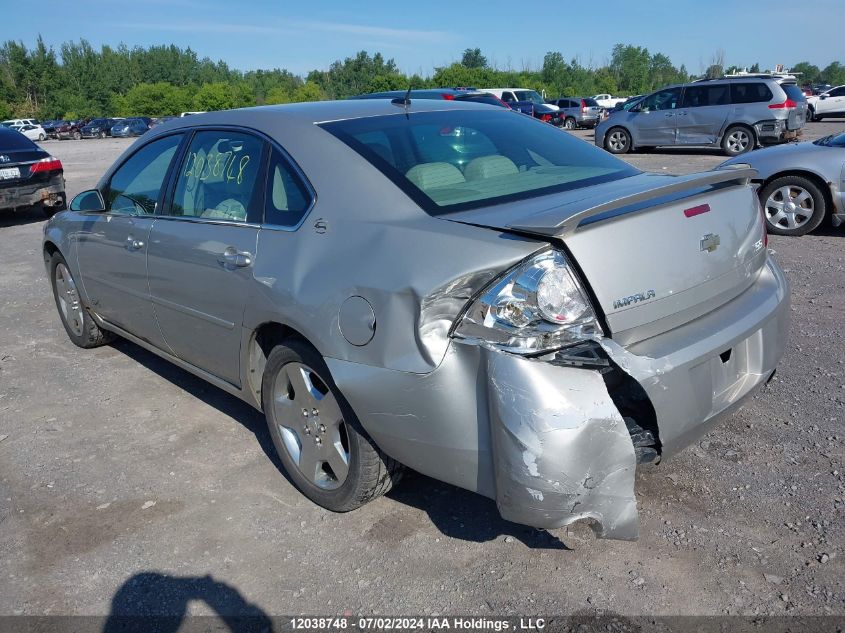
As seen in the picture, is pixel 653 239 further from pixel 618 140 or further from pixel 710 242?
pixel 618 140

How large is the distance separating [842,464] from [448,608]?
6.50 feet

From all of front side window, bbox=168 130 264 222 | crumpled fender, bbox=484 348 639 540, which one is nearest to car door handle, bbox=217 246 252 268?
front side window, bbox=168 130 264 222

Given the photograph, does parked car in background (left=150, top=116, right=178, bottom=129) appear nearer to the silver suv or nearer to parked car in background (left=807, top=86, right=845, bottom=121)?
the silver suv

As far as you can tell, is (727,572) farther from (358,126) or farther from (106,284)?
(106,284)

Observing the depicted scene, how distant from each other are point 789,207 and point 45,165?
10.9 meters

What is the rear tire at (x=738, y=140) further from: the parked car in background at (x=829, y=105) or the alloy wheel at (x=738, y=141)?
the parked car in background at (x=829, y=105)

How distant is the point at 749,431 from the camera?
3.64 m

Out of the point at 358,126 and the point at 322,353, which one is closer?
the point at 322,353

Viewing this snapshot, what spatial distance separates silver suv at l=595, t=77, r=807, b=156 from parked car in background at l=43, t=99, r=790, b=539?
14737 millimetres

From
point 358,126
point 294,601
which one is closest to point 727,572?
point 294,601

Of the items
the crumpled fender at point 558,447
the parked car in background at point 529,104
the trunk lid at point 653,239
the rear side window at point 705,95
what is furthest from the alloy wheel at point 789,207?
the parked car in background at point 529,104

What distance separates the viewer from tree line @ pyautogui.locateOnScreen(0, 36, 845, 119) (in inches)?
2827

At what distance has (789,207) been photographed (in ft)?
26.1

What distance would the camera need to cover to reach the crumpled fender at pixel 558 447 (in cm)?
227
